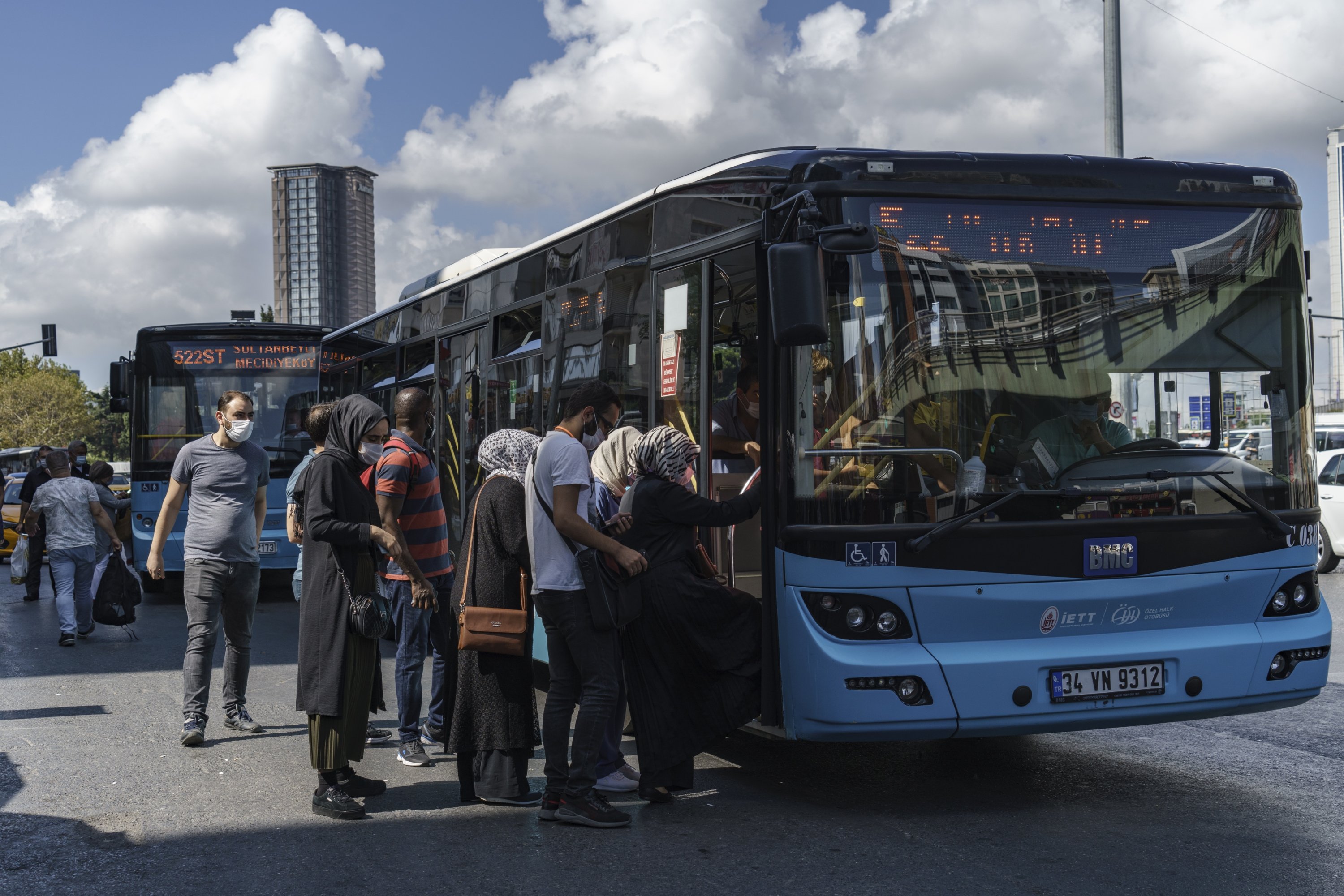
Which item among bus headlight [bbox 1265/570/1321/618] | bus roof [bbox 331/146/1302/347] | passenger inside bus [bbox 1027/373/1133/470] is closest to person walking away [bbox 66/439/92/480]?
bus roof [bbox 331/146/1302/347]

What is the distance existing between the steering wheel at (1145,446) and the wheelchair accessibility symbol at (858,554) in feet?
3.70

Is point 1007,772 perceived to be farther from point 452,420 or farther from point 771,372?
point 452,420

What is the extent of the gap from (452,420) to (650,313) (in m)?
3.97

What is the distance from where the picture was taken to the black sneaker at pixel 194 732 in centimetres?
729

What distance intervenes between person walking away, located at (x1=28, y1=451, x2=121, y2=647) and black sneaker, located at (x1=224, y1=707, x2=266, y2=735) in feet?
16.3

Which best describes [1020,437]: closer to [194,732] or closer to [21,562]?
[194,732]

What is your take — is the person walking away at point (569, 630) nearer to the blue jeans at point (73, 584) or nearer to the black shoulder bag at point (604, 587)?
the black shoulder bag at point (604, 587)

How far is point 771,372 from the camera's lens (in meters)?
5.72

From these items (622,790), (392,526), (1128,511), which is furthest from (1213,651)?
(392,526)

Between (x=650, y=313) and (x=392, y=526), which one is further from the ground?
(x=650, y=313)

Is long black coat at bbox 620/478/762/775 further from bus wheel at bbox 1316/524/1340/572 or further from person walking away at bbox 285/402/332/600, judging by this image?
bus wheel at bbox 1316/524/1340/572

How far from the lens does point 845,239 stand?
211 inches

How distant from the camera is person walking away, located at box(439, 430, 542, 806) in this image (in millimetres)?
5871

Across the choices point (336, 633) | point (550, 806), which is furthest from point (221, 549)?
point (550, 806)
